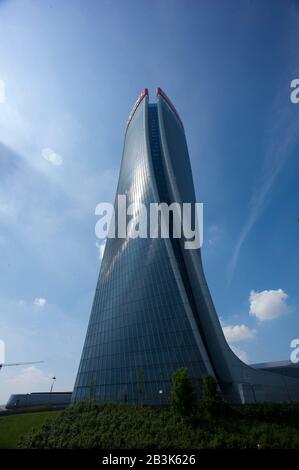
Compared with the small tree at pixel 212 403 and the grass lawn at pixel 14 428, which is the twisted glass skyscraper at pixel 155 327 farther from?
the small tree at pixel 212 403

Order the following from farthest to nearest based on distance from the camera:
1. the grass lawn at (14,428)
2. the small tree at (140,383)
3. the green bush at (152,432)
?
the small tree at (140,383) < the grass lawn at (14,428) < the green bush at (152,432)

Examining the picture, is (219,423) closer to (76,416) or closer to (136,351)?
(76,416)

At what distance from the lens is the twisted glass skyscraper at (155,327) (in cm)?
3475

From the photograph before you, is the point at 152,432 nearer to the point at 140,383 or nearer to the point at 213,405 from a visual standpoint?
the point at 213,405

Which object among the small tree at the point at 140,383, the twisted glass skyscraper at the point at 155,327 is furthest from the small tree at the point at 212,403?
the small tree at the point at 140,383

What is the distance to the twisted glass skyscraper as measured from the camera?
1368 inches

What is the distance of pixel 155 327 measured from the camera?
125 feet

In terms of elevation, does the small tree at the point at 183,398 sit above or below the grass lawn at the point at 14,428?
above

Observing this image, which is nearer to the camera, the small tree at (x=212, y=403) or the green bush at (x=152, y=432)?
the green bush at (x=152, y=432)

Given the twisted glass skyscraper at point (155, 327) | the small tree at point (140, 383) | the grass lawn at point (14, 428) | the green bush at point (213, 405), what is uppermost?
the twisted glass skyscraper at point (155, 327)

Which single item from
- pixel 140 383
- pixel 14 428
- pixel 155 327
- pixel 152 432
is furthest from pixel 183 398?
pixel 14 428
